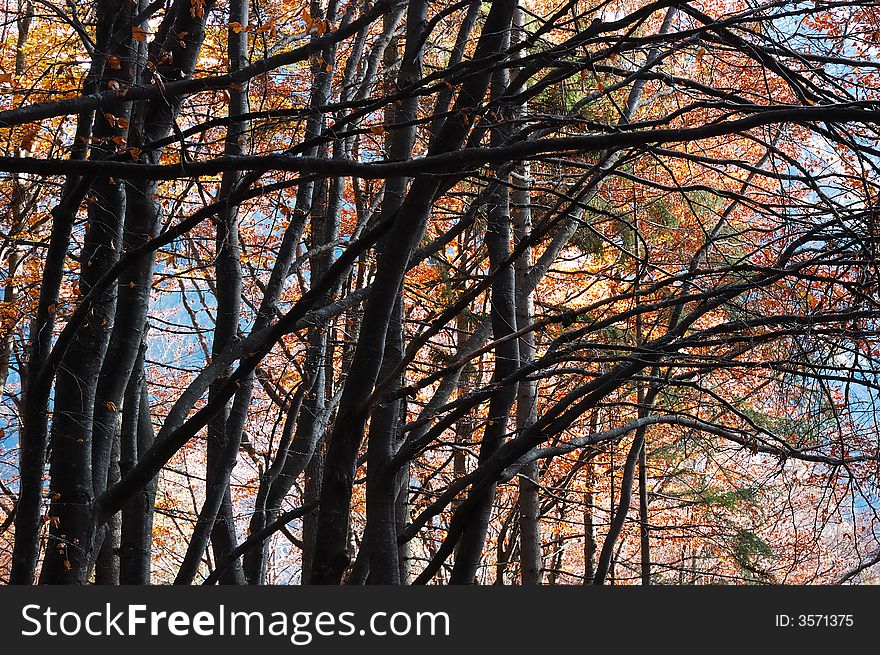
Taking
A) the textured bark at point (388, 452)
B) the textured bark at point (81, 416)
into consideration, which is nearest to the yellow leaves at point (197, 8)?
the textured bark at point (81, 416)

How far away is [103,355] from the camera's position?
4645 millimetres

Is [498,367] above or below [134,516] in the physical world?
above

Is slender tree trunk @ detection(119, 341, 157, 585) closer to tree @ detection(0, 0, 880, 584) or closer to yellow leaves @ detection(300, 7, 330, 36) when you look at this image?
tree @ detection(0, 0, 880, 584)

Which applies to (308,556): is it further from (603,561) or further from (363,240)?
(363,240)

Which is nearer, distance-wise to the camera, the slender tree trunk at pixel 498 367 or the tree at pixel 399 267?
the tree at pixel 399 267

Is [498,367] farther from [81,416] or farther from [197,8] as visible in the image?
[197,8]

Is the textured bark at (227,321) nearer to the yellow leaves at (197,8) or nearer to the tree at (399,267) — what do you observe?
the tree at (399,267)

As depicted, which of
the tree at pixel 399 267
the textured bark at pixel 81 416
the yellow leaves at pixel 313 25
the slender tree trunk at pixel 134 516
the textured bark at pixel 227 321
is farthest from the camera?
the slender tree trunk at pixel 134 516

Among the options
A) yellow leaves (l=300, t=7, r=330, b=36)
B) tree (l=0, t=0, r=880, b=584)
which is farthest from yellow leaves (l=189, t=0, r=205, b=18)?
yellow leaves (l=300, t=7, r=330, b=36)

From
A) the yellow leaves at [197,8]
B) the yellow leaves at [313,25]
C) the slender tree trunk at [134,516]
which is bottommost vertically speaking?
the slender tree trunk at [134,516]

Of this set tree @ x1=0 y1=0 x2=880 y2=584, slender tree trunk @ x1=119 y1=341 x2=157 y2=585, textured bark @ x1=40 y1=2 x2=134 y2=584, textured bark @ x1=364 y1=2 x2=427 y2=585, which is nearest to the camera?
tree @ x1=0 y1=0 x2=880 y2=584

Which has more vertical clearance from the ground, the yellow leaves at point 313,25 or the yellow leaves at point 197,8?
the yellow leaves at point 197,8

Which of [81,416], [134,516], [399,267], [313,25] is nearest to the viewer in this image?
[313,25]

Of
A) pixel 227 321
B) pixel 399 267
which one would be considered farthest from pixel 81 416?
pixel 399 267
